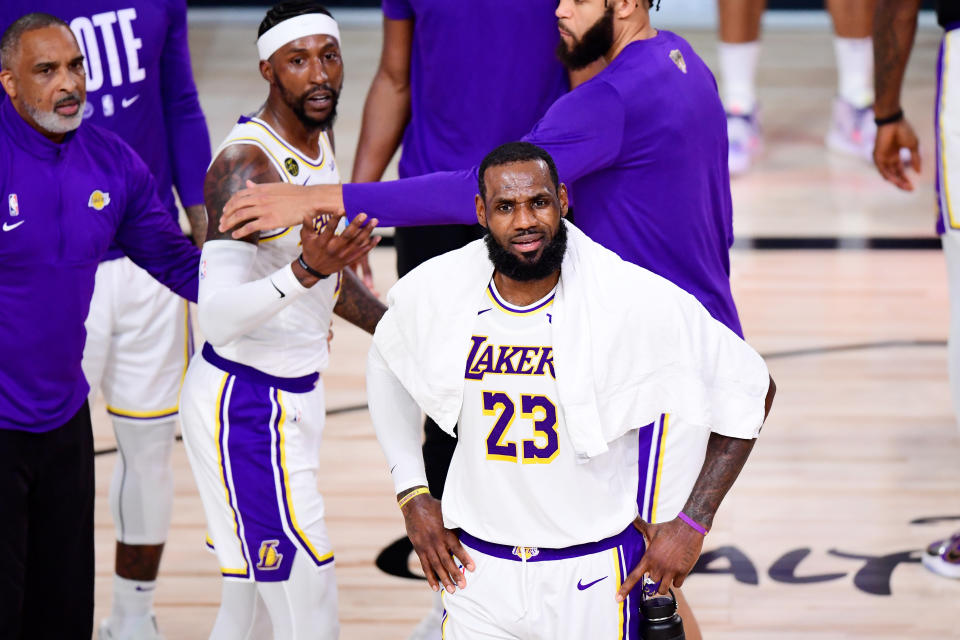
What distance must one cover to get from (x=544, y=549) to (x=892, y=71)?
7.85ft

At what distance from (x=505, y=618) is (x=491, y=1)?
70.3 inches

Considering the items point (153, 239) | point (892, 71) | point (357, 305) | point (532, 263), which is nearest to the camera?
point (532, 263)

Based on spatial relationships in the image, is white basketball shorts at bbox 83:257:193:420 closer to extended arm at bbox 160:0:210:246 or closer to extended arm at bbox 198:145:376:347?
extended arm at bbox 160:0:210:246

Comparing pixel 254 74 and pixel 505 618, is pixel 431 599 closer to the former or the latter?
pixel 505 618

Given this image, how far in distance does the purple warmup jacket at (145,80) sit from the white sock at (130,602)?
38.0 inches

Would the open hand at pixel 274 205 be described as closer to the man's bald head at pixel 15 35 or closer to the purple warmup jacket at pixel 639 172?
the purple warmup jacket at pixel 639 172

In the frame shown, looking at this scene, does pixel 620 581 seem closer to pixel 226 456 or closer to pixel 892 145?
pixel 226 456

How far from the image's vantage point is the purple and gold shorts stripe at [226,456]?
11.6ft

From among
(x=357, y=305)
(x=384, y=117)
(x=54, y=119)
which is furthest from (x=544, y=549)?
(x=384, y=117)

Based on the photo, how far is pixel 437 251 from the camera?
13.9ft

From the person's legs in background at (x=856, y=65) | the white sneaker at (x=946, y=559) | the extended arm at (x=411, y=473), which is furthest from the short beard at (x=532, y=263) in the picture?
the person's legs in background at (x=856, y=65)

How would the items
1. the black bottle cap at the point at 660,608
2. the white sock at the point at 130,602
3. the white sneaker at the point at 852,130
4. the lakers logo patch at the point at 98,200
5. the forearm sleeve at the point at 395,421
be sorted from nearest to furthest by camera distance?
1. the black bottle cap at the point at 660,608
2. the forearm sleeve at the point at 395,421
3. the lakers logo patch at the point at 98,200
4. the white sock at the point at 130,602
5. the white sneaker at the point at 852,130

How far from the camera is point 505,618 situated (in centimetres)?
290

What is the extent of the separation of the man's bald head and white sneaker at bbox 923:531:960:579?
3.08 meters
